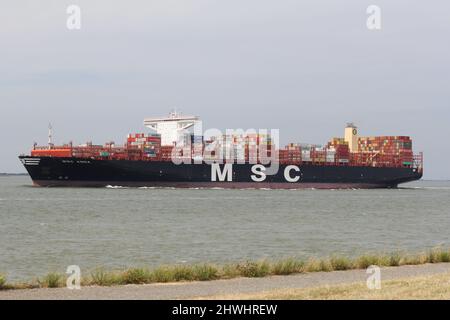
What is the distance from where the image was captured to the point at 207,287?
13.1m

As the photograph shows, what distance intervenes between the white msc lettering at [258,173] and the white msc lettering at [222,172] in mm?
3863

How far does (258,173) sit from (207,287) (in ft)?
271

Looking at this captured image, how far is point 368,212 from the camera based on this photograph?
54.8 meters

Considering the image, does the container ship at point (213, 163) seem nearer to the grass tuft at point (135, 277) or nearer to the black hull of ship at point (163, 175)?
the black hull of ship at point (163, 175)

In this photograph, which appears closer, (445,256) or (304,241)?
(445,256)

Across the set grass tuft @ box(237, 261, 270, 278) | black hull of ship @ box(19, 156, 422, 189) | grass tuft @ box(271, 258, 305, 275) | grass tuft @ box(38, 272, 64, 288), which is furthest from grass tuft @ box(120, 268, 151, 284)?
black hull of ship @ box(19, 156, 422, 189)

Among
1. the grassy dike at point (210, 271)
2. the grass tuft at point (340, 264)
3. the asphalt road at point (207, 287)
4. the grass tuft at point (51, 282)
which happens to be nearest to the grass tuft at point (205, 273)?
the grassy dike at point (210, 271)

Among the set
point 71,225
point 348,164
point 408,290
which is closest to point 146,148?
point 348,164

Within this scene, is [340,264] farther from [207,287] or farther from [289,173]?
[289,173]

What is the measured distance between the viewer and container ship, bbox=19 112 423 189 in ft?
279

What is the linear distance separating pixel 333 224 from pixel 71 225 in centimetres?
1547

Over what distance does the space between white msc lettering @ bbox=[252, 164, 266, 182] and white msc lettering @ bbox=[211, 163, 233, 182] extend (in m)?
3.86

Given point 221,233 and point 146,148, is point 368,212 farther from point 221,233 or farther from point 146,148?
point 146,148

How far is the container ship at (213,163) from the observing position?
8500 centimetres
